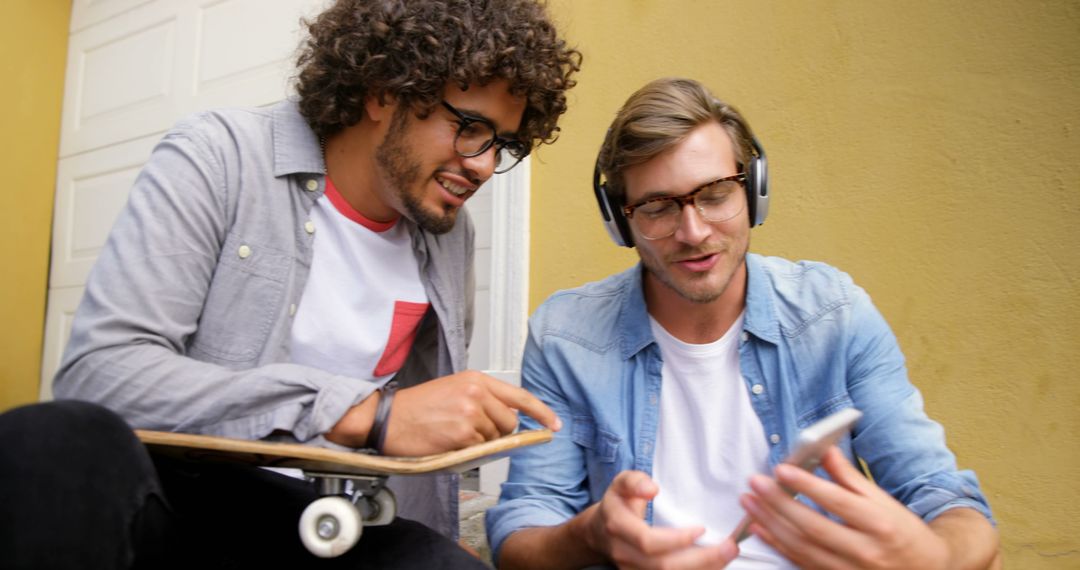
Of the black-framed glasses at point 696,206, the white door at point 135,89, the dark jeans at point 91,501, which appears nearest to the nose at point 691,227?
the black-framed glasses at point 696,206

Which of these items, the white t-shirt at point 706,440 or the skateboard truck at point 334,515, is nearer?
the skateboard truck at point 334,515

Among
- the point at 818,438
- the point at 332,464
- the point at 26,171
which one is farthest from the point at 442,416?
the point at 26,171

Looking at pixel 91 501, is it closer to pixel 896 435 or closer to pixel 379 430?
pixel 379 430

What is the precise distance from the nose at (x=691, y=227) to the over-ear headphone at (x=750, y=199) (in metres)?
0.14

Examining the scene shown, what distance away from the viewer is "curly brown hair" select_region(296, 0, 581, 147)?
174cm

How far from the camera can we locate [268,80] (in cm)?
375

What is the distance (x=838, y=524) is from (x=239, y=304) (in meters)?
1.22

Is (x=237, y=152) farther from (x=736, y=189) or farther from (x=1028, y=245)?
(x=1028, y=245)

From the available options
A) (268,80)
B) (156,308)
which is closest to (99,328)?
(156,308)

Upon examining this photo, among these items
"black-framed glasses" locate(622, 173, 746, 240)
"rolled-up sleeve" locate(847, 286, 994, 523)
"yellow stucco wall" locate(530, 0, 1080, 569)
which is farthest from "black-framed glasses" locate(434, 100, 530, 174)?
"yellow stucco wall" locate(530, 0, 1080, 569)

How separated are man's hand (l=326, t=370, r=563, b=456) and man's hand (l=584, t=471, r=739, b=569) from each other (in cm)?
22

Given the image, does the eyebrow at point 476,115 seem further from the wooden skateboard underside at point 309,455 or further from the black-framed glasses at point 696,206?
the wooden skateboard underside at point 309,455

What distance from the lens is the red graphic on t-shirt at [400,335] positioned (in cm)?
182

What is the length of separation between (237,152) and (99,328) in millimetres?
503
